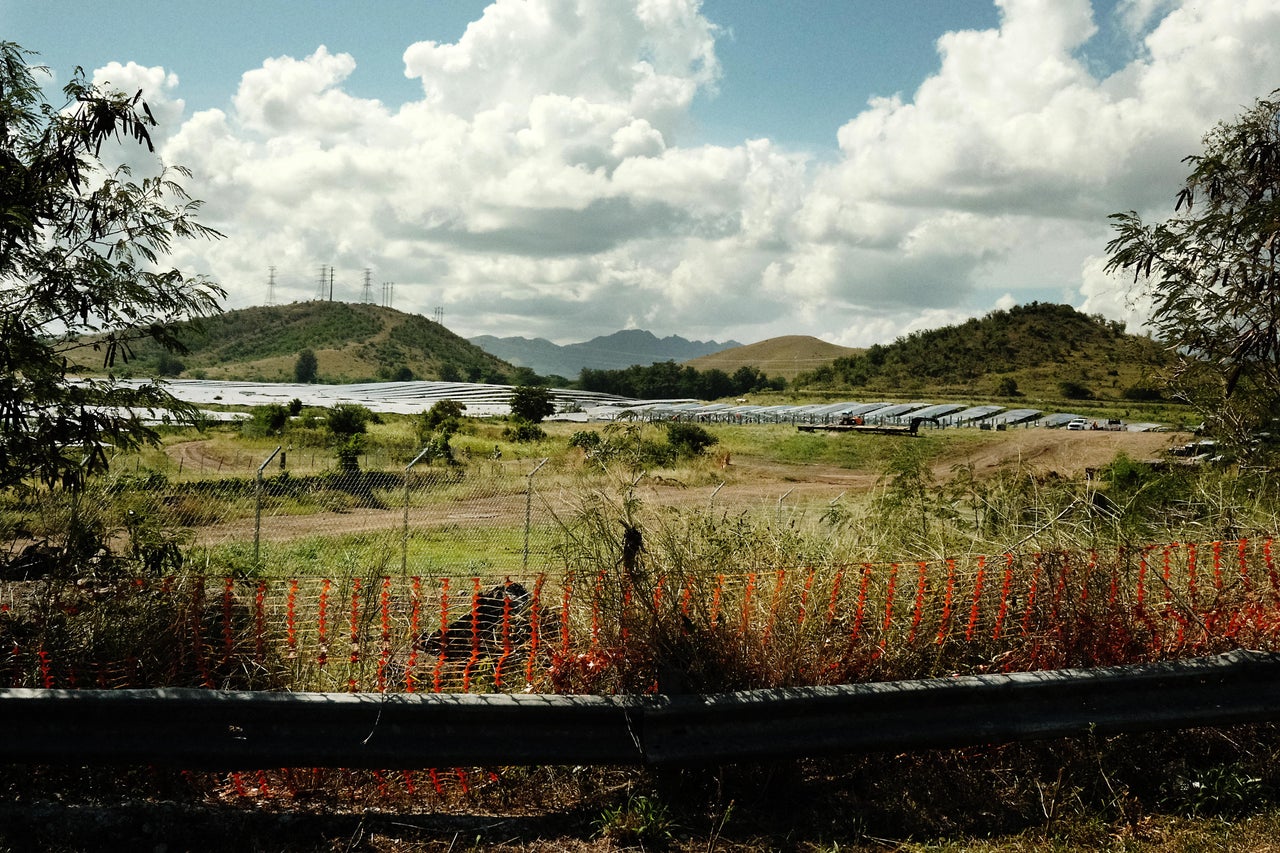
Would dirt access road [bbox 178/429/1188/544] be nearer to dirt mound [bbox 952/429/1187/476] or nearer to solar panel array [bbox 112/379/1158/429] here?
dirt mound [bbox 952/429/1187/476]

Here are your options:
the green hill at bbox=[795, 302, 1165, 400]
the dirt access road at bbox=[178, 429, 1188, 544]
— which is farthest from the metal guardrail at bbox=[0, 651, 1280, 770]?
the green hill at bbox=[795, 302, 1165, 400]

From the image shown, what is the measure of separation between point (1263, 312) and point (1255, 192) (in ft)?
10.6

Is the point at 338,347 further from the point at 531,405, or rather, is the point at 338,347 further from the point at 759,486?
the point at 759,486

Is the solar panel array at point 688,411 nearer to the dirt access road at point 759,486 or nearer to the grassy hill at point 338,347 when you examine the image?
the dirt access road at point 759,486

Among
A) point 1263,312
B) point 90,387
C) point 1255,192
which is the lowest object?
point 90,387

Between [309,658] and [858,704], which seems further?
[309,658]

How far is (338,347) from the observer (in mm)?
163625

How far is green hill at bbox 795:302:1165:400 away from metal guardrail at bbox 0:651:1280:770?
97636 mm

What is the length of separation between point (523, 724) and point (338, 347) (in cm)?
16885

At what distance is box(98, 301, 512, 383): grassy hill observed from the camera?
149750 mm

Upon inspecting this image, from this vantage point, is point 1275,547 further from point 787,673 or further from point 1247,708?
point 787,673

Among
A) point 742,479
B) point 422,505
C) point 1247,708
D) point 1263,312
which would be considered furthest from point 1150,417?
point 1247,708

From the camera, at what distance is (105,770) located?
13.1 ft

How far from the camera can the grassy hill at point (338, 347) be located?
14975 centimetres
